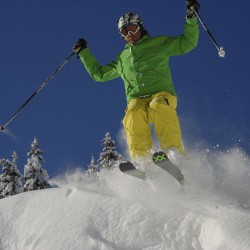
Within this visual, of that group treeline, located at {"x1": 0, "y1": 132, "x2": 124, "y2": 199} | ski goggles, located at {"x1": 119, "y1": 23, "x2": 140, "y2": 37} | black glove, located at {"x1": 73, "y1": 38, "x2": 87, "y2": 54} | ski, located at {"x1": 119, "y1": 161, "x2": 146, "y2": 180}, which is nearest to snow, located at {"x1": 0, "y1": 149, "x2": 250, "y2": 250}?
ski, located at {"x1": 119, "y1": 161, "x2": 146, "y2": 180}

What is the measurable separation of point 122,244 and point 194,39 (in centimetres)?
393

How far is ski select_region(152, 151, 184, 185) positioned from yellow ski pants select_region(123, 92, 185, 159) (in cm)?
68

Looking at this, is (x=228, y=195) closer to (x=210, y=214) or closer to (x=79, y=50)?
(x=210, y=214)

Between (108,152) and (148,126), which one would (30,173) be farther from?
(148,126)

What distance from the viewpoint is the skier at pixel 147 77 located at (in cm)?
615

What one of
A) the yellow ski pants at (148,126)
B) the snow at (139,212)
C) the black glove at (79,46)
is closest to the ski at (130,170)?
the snow at (139,212)

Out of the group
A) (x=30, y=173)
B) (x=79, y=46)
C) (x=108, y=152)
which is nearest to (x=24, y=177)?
(x=30, y=173)

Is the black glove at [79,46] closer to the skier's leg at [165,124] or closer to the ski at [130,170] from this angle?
the skier's leg at [165,124]

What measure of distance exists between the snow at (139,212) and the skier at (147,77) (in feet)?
1.56

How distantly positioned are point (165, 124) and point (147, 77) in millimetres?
1175

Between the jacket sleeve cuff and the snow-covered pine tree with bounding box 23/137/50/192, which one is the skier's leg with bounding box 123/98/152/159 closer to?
the jacket sleeve cuff

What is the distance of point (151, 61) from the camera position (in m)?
7.09

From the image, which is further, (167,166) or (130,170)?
(130,170)

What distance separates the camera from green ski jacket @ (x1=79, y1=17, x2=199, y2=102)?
693cm
